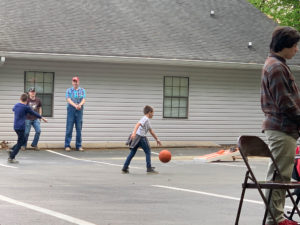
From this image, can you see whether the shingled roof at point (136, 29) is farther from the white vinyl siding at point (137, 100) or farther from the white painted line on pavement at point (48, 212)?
the white painted line on pavement at point (48, 212)

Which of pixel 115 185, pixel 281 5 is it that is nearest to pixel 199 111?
pixel 115 185

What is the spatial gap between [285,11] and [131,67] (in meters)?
18.0

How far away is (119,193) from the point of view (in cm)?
1215

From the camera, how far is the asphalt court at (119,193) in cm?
936

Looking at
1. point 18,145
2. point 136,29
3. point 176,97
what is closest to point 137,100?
point 176,97

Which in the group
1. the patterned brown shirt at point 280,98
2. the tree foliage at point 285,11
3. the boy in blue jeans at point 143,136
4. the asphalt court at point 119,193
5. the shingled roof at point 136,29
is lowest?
the asphalt court at point 119,193

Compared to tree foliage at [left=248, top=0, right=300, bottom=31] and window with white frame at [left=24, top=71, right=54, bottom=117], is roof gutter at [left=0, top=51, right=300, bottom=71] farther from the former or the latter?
tree foliage at [left=248, top=0, right=300, bottom=31]

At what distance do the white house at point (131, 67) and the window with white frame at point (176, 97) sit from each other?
3 cm

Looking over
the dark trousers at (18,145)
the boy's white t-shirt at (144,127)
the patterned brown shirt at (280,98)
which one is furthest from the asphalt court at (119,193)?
the patterned brown shirt at (280,98)

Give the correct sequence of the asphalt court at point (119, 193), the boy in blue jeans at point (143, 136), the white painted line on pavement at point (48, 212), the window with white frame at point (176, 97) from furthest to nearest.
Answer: the window with white frame at point (176, 97)
the boy in blue jeans at point (143, 136)
the asphalt court at point (119, 193)
the white painted line on pavement at point (48, 212)

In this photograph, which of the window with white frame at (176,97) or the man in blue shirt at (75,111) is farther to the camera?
the window with white frame at (176,97)

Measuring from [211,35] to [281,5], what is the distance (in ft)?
49.4

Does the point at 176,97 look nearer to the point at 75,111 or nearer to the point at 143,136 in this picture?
the point at 75,111


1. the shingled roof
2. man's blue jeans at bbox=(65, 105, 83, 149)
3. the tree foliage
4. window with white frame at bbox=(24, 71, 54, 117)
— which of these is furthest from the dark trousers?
the tree foliage
